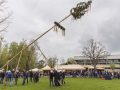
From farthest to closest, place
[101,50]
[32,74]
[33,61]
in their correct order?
[101,50] → [33,61] → [32,74]

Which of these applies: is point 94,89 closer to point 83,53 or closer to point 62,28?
point 62,28

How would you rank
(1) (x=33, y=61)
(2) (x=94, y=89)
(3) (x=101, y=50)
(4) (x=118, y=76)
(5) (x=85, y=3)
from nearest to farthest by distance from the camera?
(5) (x=85, y=3)
(2) (x=94, y=89)
(4) (x=118, y=76)
(1) (x=33, y=61)
(3) (x=101, y=50)

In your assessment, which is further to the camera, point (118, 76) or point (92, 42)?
point (92, 42)

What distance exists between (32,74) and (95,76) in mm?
27731

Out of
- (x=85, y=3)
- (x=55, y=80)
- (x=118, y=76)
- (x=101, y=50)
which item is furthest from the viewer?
(x=101, y=50)

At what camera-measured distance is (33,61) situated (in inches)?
3910

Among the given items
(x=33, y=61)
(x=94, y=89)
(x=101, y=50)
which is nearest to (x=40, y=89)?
Answer: (x=94, y=89)

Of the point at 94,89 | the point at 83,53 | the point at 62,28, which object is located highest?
the point at 83,53

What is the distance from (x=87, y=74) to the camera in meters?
77.1

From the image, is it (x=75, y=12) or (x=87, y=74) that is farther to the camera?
(x=87, y=74)

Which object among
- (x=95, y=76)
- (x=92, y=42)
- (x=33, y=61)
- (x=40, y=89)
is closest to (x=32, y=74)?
(x=40, y=89)

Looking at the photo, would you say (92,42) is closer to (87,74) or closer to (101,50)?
(101,50)

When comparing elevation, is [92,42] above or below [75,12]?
above

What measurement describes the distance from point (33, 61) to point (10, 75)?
188 feet
